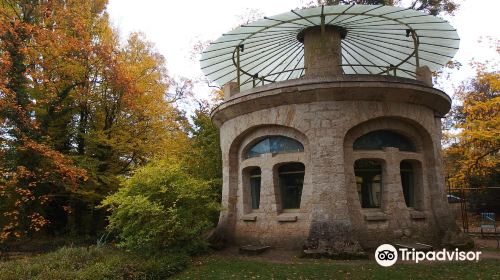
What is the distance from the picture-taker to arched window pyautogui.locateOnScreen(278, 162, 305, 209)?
13.4 metres

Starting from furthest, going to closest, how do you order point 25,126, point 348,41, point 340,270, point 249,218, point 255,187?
point 348,41
point 25,126
point 255,187
point 249,218
point 340,270

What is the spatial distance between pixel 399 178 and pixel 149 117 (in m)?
13.6

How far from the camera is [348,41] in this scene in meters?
17.2

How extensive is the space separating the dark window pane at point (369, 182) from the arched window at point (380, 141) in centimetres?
47

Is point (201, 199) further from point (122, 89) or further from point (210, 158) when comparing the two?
point (122, 89)

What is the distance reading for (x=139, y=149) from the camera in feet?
67.6

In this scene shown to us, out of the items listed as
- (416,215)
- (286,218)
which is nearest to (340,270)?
(286,218)

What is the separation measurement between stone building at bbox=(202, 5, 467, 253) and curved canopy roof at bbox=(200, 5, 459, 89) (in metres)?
0.19

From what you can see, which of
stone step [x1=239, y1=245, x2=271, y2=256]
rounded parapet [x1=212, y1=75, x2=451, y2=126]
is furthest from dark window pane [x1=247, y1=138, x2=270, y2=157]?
stone step [x1=239, y1=245, x2=271, y2=256]

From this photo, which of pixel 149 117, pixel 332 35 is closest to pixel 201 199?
pixel 332 35

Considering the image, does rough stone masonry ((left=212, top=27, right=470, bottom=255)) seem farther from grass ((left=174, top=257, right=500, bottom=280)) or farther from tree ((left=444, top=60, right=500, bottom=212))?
tree ((left=444, top=60, right=500, bottom=212))

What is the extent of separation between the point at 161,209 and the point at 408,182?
8019mm

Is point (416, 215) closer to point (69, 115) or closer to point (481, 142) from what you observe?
point (481, 142)

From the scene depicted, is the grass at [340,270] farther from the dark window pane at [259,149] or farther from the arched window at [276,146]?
the dark window pane at [259,149]
